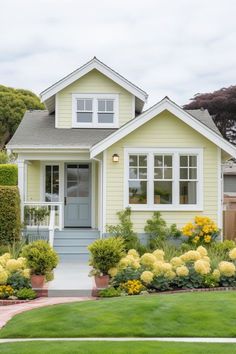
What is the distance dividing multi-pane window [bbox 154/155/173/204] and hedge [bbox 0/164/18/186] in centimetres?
468

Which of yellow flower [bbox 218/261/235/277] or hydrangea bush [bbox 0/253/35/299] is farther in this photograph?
yellow flower [bbox 218/261/235/277]

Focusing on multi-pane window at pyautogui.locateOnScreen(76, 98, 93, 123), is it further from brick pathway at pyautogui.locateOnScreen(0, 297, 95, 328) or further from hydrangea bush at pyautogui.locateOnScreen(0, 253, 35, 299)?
brick pathway at pyautogui.locateOnScreen(0, 297, 95, 328)

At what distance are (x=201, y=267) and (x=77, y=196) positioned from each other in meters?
8.79

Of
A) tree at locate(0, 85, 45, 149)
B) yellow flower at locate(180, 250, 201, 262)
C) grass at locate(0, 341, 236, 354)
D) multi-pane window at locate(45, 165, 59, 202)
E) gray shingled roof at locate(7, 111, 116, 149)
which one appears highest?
tree at locate(0, 85, 45, 149)

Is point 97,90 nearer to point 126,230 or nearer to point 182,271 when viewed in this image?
point 126,230

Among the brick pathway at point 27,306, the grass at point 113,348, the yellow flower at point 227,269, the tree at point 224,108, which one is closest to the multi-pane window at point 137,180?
the yellow flower at point 227,269

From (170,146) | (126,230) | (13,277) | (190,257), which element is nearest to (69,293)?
(13,277)

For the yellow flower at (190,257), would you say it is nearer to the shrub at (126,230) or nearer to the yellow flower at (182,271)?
the yellow flower at (182,271)

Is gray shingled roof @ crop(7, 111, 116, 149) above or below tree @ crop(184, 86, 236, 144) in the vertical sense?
below

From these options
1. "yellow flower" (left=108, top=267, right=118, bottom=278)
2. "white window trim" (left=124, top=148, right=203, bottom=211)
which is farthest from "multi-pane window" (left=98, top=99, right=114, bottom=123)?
"yellow flower" (left=108, top=267, right=118, bottom=278)

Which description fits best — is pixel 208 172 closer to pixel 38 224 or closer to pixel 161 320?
pixel 38 224

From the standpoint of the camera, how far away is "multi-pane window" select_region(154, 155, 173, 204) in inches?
709

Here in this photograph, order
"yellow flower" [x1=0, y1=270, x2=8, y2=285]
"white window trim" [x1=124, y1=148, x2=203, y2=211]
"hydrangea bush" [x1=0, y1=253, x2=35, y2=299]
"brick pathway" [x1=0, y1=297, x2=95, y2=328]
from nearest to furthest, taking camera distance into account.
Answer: "brick pathway" [x1=0, y1=297, x2=95, y2=328] < "hydrangea bush" [x1=0, y1=253, x2=35, y2=299] < "yellow flower" [x1=0, y1=270, x2=8, y2=285] < "white window trim" [x1=124, y1=148, x2=203, y2=211]

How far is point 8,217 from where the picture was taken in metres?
17.2
